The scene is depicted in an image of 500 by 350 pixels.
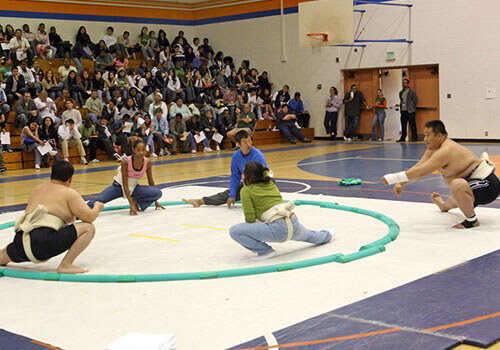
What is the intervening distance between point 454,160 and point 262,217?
2.23 meters

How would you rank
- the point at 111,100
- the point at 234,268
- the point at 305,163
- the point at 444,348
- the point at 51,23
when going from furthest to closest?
the point at 51,23 < the point at 111,100 < the point at 305,163 < the point at 234,268 < the point at 444,348

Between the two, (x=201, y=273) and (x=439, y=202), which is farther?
(x=439, y=202)

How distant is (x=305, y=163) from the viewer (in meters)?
13.7

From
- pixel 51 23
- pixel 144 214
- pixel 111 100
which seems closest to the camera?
pixel 144 214

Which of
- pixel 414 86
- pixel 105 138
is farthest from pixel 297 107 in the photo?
pixel 105 138

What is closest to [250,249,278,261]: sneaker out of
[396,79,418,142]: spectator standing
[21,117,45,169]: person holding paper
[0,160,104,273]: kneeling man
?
[0,160,104,273]: kneeling man

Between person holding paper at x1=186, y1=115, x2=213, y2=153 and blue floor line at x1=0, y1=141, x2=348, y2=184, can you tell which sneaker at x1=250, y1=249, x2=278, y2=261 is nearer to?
blue floor line at x1=0, y1=141, x2=348, y2=184

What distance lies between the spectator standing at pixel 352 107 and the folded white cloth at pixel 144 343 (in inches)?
719

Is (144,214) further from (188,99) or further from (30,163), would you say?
(188,99)

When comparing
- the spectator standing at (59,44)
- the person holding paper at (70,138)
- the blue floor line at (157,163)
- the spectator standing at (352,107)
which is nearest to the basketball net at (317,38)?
the spectator standing at (352,107)

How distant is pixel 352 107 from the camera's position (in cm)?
2089

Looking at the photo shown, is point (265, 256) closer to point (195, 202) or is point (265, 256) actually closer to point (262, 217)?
point (262, 217)

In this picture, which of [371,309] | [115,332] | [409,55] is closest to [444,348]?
[371,309]

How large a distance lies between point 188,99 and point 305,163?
7.61 meters
